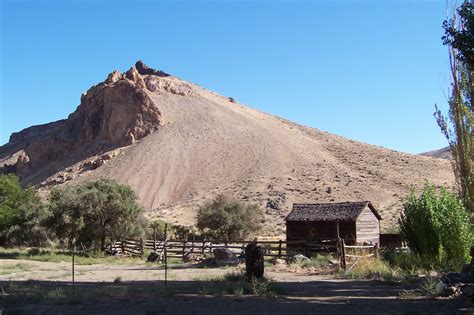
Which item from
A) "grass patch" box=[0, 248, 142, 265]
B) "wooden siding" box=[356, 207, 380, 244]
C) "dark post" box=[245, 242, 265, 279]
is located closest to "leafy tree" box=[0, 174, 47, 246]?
"grass patch" box=[0, 248, 142, 265]

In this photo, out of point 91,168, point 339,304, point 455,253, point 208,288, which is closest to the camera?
point 339,304

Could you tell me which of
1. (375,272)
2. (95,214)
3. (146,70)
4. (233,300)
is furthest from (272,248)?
(146,70)

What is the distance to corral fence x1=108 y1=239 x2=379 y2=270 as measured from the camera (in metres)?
23.3

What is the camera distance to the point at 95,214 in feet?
104

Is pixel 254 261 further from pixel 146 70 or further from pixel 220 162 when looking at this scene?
pixel 146 70

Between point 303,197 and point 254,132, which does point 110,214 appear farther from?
point 254,132

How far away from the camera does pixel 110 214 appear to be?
106 feet

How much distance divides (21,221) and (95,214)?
7.63m

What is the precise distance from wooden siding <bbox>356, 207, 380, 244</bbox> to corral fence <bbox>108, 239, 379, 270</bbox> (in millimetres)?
2908

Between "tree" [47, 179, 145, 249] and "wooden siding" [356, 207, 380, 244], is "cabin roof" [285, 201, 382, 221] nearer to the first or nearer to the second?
"wooden siding" [356, 207, 380, 244]

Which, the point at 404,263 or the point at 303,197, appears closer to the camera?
the point at 404,263

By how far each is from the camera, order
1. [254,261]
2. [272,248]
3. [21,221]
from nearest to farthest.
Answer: [254,261]
[272,248]
[21,221]

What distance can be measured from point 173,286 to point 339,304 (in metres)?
5.82

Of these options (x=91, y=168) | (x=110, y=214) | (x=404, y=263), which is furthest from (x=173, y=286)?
(x=91, y=168)
